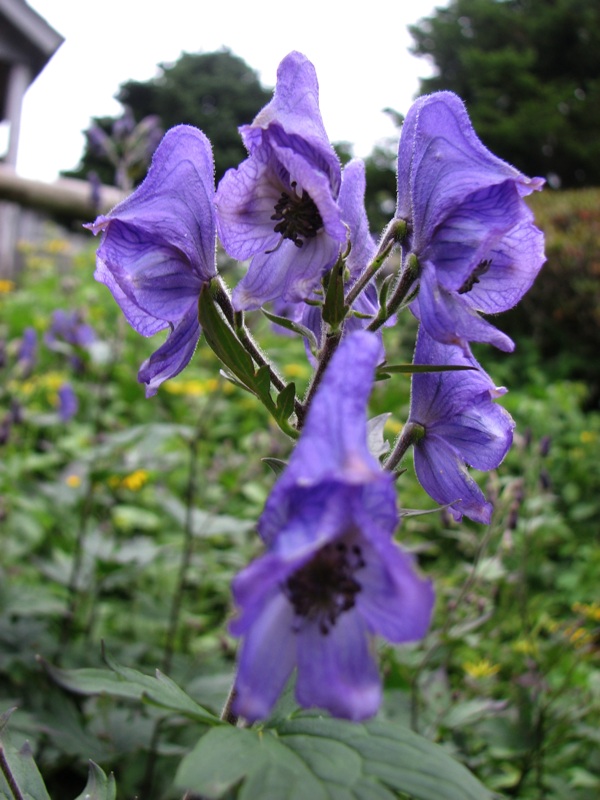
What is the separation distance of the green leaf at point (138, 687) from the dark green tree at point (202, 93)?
76.9 ft

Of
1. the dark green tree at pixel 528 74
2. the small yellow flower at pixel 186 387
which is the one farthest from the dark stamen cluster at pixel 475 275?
the dark green tree at pixel 528 74

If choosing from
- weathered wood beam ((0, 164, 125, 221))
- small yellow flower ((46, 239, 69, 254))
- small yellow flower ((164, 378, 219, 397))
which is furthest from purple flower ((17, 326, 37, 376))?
small yellow flower ((46, 239, 69, 254))

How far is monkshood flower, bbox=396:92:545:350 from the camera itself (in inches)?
31.1

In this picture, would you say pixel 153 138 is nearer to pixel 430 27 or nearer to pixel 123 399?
pixel 123 399

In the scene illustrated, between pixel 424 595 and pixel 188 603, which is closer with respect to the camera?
pixel 424 595

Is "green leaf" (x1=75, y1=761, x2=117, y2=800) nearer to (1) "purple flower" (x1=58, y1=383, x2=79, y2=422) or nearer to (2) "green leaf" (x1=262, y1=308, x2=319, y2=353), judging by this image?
(2) "green leaf" (x1=262, y1=308, x2=319, y2=353)

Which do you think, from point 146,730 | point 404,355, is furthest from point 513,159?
point 146,730

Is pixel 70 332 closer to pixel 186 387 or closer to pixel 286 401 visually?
pixel 186 387

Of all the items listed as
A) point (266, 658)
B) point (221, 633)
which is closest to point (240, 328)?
point (266, 658)

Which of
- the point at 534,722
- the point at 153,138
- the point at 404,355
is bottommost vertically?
the point at 404,355

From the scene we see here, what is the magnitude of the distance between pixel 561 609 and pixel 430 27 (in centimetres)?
1600

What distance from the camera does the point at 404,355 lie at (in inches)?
215

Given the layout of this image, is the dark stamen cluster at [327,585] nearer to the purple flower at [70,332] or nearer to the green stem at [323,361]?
the green stem at [323,361]

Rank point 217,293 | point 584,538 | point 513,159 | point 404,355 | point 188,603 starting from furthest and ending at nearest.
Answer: point 513,159
point 404,355
point 584,538
point 188,603
point 217,293
